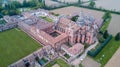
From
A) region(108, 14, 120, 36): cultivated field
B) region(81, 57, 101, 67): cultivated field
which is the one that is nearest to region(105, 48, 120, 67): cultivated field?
region(81, 57, 101, 67): cultivated field

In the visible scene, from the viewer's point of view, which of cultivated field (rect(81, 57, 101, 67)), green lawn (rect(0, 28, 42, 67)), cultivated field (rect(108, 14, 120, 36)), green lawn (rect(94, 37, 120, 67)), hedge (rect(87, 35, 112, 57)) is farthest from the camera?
cultivated field (rect(108, 14, 120, 36))

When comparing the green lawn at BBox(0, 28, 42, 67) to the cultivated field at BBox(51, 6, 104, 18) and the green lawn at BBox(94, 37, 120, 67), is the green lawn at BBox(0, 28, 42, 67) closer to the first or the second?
the green lawn at BBox(94, 37, 120, 67)

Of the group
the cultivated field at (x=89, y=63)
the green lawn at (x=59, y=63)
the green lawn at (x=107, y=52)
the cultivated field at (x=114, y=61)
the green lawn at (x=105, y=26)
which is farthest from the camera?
the green lawn at (x=105, y=26)

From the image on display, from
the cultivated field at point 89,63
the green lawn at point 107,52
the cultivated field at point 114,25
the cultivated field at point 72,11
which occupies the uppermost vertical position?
the cultivated field at point 72,11

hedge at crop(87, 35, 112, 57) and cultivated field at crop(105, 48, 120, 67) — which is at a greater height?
hedge at crop(87, 35, 112, 57)

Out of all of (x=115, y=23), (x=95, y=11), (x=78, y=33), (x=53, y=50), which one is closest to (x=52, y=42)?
(x=53, y=50)

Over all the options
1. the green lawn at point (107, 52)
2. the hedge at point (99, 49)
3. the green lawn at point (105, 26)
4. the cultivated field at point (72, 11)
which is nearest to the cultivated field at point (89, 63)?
the green lawn at point (107, 52)

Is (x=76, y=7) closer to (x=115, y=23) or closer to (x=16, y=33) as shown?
(x=115, y=23)

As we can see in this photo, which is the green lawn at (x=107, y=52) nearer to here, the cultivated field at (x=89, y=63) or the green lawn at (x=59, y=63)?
the cultivated field at (x=89, y=63)
